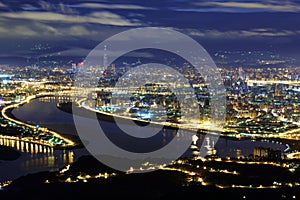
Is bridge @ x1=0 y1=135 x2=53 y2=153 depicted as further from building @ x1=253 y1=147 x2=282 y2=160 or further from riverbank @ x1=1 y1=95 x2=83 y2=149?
building @ x1=253 y1=147 x2=282 y2=160

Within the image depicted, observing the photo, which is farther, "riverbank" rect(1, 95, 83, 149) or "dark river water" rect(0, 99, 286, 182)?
"riverbank" rect(1, 95, 83, 149)

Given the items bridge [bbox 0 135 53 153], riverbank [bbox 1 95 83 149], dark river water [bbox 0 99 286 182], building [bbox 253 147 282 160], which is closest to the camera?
dark river water [bbox 0 99 286 182]

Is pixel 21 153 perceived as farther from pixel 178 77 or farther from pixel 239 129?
pixel 178 77

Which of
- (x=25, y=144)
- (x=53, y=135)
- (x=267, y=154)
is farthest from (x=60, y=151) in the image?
(x=267, y=154)

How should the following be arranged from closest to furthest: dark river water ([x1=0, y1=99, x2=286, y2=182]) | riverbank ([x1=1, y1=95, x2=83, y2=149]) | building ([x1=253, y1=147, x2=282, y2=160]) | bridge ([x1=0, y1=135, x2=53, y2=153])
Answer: dark river water ([x1=0, y1=99, x2=286, y2=182]) < building ([x1=253, y1=147, x2=282, y2=160]) < bridge ([x1=0, y1=135, x2=53, y2=153]) < riverbank ([x1=1, y1=95, x2=83, y2=149])

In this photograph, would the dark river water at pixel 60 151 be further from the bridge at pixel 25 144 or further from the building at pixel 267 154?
the building at pixel 267 154

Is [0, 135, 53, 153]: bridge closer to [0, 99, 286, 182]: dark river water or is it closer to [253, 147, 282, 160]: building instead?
[0, 99, 286, 182]: dark river water

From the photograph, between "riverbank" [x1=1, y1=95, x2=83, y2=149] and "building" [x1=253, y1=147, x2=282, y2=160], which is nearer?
"building" [x1=253, y1=147, x2=282, y2=160]

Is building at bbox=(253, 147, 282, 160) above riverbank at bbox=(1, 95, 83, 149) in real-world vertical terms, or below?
below

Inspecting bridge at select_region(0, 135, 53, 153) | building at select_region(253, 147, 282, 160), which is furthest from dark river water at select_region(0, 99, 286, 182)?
building at select_region(253, 147, 282, 160)
